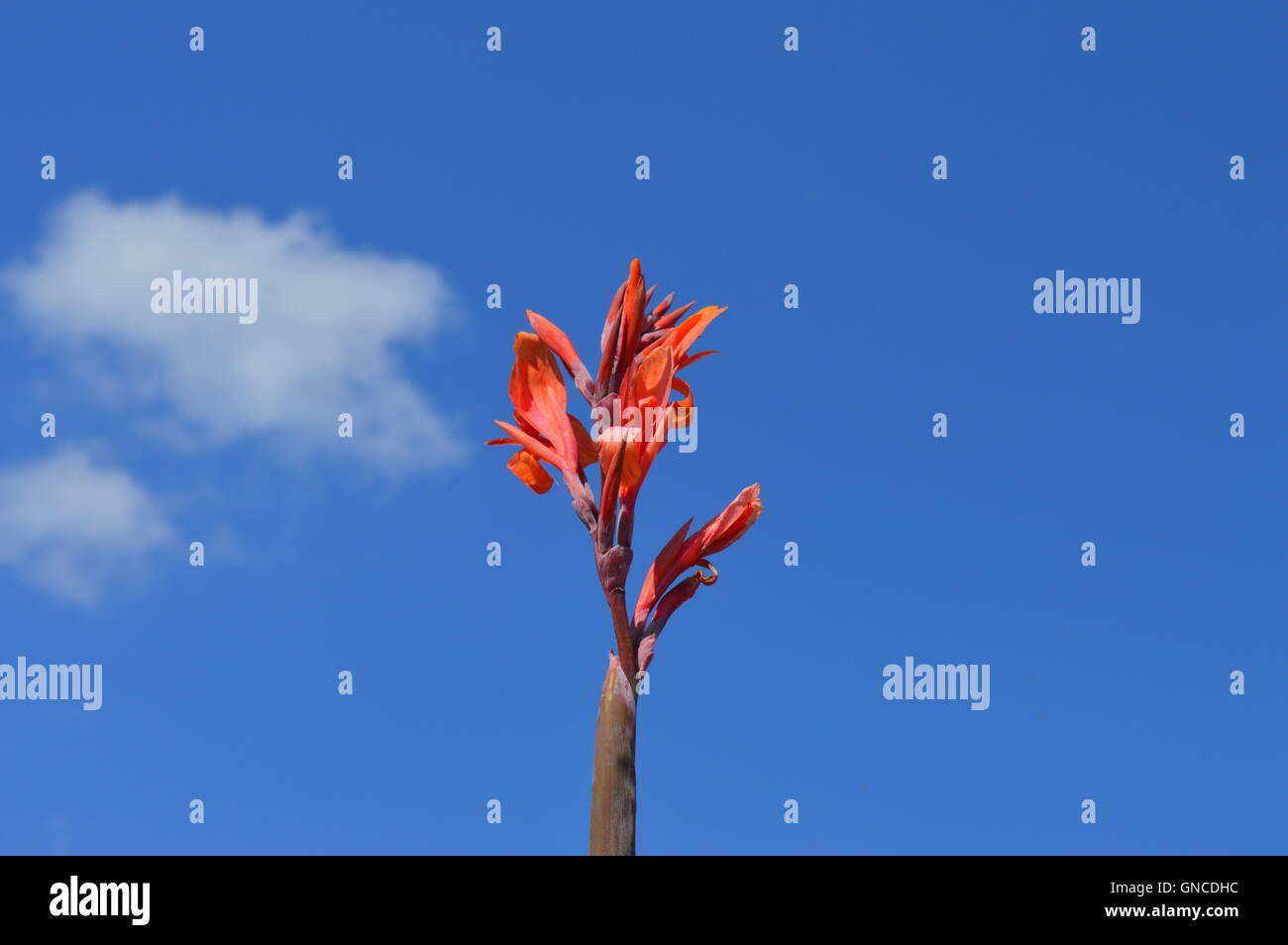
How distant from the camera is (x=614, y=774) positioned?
707cm

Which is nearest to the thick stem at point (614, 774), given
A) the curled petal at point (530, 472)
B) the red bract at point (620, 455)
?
the red bract at point (620, 455)

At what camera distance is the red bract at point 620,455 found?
7133 millimetres

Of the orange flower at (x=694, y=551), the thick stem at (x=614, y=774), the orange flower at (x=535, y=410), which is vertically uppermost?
the orange flower at (x=535, y=410)

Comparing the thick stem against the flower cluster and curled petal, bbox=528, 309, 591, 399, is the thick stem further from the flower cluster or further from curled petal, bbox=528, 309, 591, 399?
curled petal, bbox=528, 309, 591, 399

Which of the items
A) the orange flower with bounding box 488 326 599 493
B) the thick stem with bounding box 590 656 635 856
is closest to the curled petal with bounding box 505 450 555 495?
the orange flower with bounding box 488 326 599 493

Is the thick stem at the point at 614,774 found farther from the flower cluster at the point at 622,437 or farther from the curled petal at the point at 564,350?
the curled petal at the point at 564,350

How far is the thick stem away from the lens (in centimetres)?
701

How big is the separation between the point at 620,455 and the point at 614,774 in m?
1.78

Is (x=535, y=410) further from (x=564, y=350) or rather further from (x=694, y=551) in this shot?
(x=694, y=551)

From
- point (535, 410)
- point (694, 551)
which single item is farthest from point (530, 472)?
point (694, 551)
